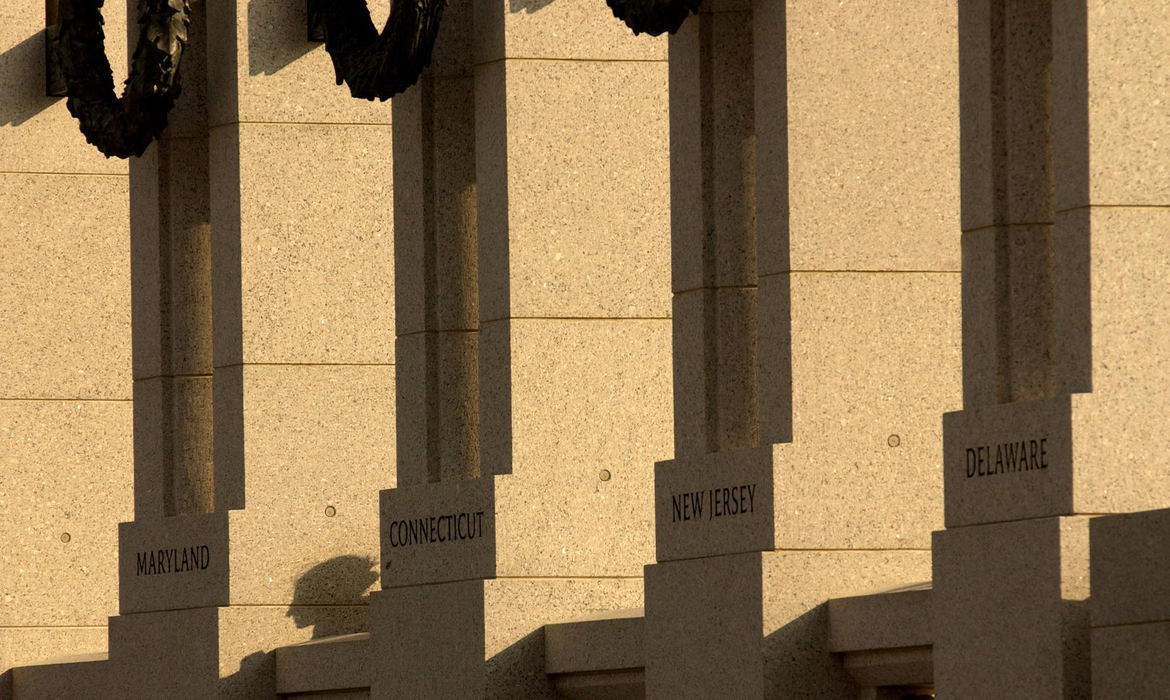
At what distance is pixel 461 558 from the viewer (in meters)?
18.5

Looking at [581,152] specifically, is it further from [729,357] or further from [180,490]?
[180,490]

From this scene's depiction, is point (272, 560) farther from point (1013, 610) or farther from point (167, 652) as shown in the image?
point (1013, 610)

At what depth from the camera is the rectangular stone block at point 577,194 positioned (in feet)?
60.4

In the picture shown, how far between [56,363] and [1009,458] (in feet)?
46.2

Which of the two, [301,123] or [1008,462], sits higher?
[301,123]

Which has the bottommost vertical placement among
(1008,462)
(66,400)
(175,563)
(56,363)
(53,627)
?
(53,627)

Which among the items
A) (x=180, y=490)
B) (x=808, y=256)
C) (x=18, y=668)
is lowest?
(x=18, y=668)

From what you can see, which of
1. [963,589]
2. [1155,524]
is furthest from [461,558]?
[1155,524]

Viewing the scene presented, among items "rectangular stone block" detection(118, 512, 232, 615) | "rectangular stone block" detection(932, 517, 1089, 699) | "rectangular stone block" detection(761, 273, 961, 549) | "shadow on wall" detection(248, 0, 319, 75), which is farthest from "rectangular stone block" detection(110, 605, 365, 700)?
"rectangular stone block" detection(932, 517, 1089, 699)

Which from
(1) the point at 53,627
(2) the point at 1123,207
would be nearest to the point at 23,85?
(1) the point at 53,627

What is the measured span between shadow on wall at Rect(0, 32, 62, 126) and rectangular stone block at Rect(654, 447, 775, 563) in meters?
10.9

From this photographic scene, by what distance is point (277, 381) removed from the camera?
70.5 ft

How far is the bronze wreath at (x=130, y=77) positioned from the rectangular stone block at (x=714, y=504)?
6871mm

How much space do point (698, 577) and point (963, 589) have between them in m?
2.70
